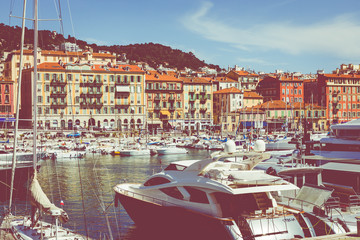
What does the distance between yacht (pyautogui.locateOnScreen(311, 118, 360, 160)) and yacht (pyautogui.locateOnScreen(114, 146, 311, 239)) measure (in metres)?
9.89

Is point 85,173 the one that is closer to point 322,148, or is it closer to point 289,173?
point 322,148

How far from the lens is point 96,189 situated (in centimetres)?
3875

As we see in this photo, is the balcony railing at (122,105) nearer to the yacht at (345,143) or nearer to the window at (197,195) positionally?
the yacht at (345,143)

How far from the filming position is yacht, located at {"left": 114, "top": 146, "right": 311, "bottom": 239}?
18.9m

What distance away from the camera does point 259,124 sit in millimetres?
106688

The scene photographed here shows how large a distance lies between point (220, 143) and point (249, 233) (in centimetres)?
6142

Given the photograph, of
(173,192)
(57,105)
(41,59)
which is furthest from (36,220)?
(41,59)

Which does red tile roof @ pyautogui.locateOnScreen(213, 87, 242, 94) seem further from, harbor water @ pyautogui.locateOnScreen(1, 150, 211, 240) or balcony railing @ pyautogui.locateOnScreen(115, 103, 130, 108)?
harbor water @ pyautogui.locateOnScreen(1, 150, 211, 240)

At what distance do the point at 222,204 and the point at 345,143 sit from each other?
44.9 ft

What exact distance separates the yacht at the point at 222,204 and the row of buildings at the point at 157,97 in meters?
61.6

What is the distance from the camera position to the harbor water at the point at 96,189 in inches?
1010

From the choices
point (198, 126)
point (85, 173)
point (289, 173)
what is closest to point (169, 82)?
point (198, 126)

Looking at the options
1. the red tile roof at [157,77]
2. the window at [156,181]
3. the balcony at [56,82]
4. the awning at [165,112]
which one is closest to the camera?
the window at [156,181]

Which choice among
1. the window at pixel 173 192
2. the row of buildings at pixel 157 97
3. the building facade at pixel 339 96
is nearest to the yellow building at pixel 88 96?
the row of buildings at pixel 157 97
